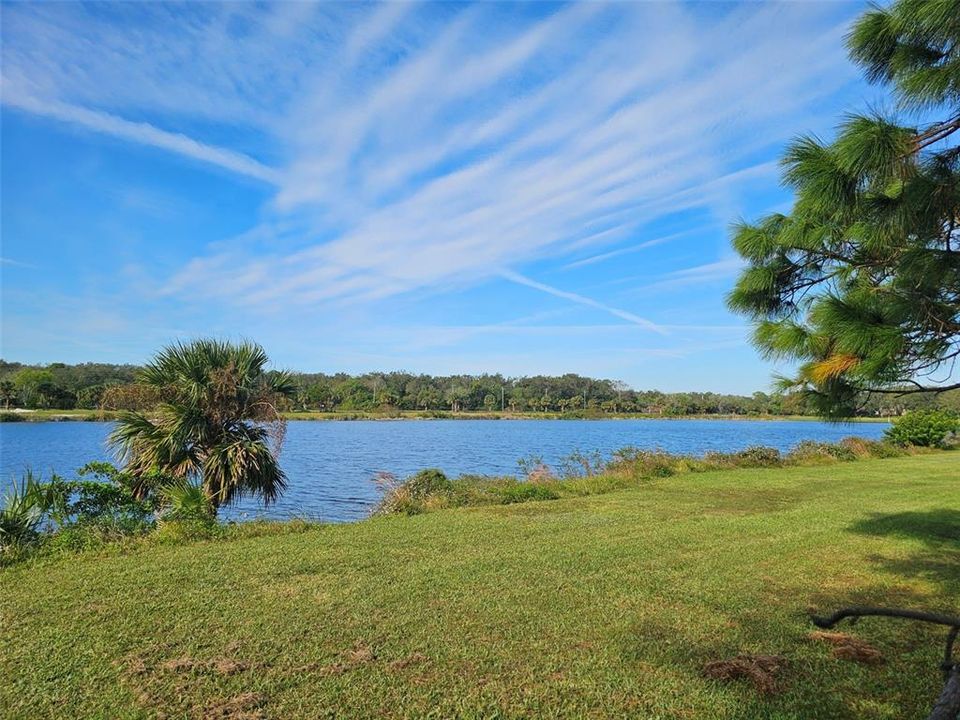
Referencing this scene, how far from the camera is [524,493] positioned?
1273 centimetres

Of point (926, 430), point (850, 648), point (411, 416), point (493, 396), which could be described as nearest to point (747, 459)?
point (926, 430)

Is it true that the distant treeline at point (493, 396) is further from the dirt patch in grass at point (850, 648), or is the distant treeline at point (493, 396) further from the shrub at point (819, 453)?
the dirt patch in grass at point (850, 648)

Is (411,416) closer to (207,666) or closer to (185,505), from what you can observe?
(185,505)

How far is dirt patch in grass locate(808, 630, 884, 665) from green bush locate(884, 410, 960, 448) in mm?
25945

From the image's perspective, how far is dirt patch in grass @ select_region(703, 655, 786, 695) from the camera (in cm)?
379

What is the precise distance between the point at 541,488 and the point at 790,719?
9829mm

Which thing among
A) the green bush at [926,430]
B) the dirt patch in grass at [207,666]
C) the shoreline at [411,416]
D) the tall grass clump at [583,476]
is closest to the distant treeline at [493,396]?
the shoreline at [411,416]

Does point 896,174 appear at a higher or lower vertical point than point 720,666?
higher

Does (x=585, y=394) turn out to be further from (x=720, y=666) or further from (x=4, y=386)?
(x=720, y=666)

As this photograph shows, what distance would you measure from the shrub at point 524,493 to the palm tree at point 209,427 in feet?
15.1

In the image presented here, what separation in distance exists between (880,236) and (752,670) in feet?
9.52

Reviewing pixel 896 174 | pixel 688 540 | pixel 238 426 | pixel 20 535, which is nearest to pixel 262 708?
pixel 896 174

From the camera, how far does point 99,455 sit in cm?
2608

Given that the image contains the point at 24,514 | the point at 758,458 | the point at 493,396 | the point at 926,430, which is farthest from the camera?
the point at 493,396
